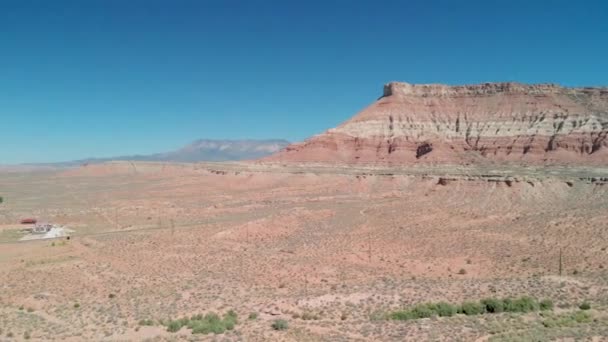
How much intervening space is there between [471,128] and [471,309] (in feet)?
291

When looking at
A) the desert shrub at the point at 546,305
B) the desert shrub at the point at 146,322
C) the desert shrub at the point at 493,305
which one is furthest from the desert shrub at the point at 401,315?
the desert shrub at the point at 146,322

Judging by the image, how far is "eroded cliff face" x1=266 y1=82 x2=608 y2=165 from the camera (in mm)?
84875

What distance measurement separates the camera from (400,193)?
58500 mm

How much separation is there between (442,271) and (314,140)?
83837 mm

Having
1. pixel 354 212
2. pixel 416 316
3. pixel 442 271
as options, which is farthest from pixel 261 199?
pixel 416 316

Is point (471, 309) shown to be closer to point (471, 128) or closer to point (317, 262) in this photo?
point (317, 262)

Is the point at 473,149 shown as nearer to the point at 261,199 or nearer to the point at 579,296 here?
the point at 261,199

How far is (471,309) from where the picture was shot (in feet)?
52.7

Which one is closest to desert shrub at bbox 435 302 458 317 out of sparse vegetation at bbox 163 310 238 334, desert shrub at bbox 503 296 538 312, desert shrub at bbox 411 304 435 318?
desert shrub at bbox 411 304 435 318

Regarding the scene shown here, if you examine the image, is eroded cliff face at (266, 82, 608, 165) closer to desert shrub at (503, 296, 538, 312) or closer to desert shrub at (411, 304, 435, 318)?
desert shrub at (503, 296, 538, 312)

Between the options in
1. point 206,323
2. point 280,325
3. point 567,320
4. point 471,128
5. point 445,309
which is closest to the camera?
point 567,320

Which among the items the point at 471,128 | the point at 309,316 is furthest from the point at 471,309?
the point at 471,128

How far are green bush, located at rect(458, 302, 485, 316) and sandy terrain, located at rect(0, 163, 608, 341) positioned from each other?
748 mm

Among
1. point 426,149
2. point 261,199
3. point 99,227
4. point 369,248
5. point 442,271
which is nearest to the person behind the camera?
point 442,271
